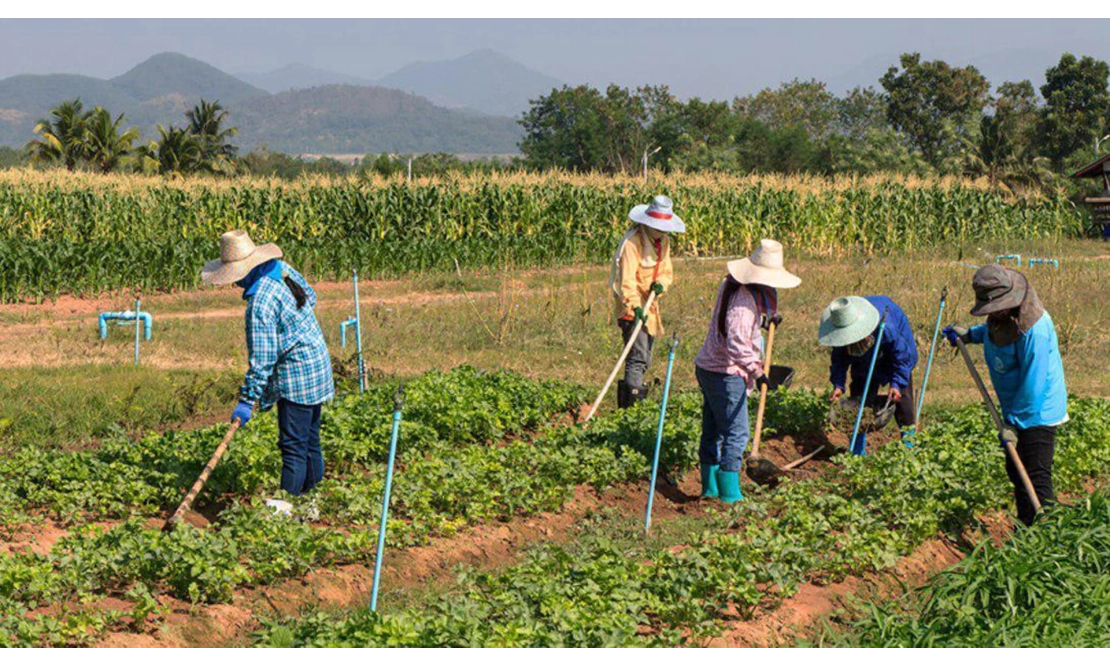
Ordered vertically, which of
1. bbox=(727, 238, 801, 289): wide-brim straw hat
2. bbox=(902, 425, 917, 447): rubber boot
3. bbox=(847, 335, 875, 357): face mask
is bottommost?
bbox=(902, 425, 917, 447): rubber boot

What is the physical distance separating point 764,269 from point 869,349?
1601 mm

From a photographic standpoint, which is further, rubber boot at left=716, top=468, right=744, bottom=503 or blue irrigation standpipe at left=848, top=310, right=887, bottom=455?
blue irrigation standpipe at left=848, top=310, right=887, bottom=455

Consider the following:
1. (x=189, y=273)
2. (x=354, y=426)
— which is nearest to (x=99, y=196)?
(x=189, y=273)

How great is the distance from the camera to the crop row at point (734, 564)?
5.03m

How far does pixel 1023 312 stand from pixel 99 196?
20.2m

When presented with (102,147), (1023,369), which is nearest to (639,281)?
(1023,369)

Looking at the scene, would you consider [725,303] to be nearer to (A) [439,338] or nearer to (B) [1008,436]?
(B) [1008,436]

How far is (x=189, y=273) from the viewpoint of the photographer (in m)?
19.8

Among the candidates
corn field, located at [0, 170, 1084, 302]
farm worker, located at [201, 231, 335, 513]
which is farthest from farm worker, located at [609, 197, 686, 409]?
corn field, located at [0, 170, 1084, 302]

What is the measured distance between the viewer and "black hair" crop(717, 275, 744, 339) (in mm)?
7797

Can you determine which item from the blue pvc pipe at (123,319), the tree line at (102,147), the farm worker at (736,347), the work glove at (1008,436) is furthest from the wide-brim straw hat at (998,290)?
the tree line at (102,147)

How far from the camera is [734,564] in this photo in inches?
236

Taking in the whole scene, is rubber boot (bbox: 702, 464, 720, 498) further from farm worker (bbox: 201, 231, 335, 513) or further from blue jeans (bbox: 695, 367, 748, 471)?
farm worker (bbox: 201, 231, 335, 513)

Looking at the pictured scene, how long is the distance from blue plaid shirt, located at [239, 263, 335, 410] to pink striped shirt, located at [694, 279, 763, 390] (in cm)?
247
